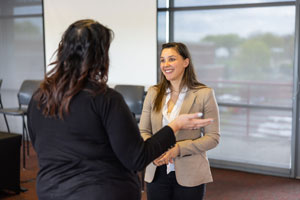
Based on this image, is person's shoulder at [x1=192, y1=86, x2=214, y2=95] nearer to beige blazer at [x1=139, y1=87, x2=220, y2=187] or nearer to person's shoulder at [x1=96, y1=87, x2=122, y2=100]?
beige blazer at [x1=139, y1=87, x2=220, y2=187]

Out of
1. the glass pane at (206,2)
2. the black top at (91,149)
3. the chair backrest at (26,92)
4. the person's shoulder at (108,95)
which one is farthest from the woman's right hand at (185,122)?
the chair backrest at (26,92)

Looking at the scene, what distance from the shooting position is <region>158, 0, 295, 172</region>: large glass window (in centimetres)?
427

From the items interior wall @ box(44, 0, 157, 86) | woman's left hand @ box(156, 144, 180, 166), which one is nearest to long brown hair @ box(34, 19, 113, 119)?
woman's left hand @ box(156, 144, 180, 166)

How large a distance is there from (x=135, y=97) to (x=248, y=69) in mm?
1405

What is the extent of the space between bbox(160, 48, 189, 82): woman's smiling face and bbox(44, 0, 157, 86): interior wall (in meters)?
2.81

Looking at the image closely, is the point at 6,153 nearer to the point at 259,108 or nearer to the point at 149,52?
the point at 149,52

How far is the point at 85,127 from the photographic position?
131cm

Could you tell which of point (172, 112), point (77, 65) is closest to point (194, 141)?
point (172, 112)

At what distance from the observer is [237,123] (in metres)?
4.61

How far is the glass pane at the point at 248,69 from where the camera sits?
14.0 feet

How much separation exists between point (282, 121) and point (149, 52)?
1.87 metres

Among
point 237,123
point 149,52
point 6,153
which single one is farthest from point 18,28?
point 237,123

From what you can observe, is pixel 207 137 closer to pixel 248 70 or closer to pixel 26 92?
pixel 248 70

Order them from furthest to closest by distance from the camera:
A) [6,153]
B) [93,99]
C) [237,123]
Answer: [237,123], [6,153], [93,99]
